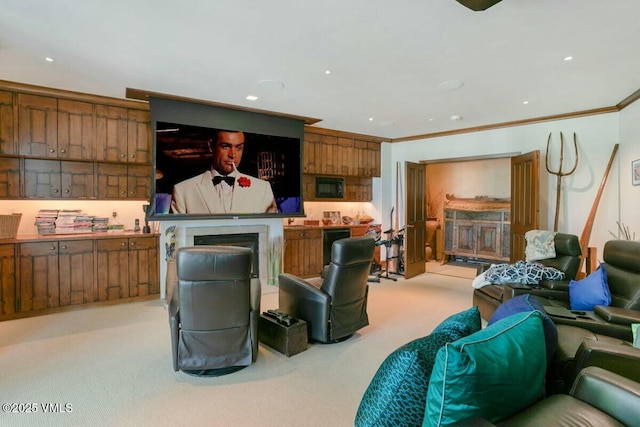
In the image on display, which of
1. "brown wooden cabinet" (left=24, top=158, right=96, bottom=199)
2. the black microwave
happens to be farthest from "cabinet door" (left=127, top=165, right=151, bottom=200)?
the black microwave

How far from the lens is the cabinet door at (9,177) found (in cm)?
426

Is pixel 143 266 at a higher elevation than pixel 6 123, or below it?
below

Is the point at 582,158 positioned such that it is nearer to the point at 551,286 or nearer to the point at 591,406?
the point at 551,286

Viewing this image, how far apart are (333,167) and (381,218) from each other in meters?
1.65

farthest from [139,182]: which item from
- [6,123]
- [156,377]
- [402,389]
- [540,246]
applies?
Result: [540,246]

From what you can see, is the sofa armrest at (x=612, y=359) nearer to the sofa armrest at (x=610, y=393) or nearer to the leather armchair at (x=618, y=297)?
the sofa armrest at (x=610, y=393)

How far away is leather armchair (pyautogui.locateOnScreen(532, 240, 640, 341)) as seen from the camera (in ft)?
8.45

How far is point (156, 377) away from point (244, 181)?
326 cm

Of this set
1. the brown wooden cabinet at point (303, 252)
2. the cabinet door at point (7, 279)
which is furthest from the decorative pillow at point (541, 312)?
the cabinet door at point (7, 279)

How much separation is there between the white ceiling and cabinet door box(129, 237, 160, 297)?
201 cm

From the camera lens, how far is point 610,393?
4.83 feet

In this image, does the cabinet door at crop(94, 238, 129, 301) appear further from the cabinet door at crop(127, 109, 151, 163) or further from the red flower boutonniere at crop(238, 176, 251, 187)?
the red flower boutonniere at crop(238, 176, 251, 187)

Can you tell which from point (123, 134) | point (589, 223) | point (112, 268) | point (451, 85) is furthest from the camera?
point (589, 223)

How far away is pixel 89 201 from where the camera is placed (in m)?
4.96
